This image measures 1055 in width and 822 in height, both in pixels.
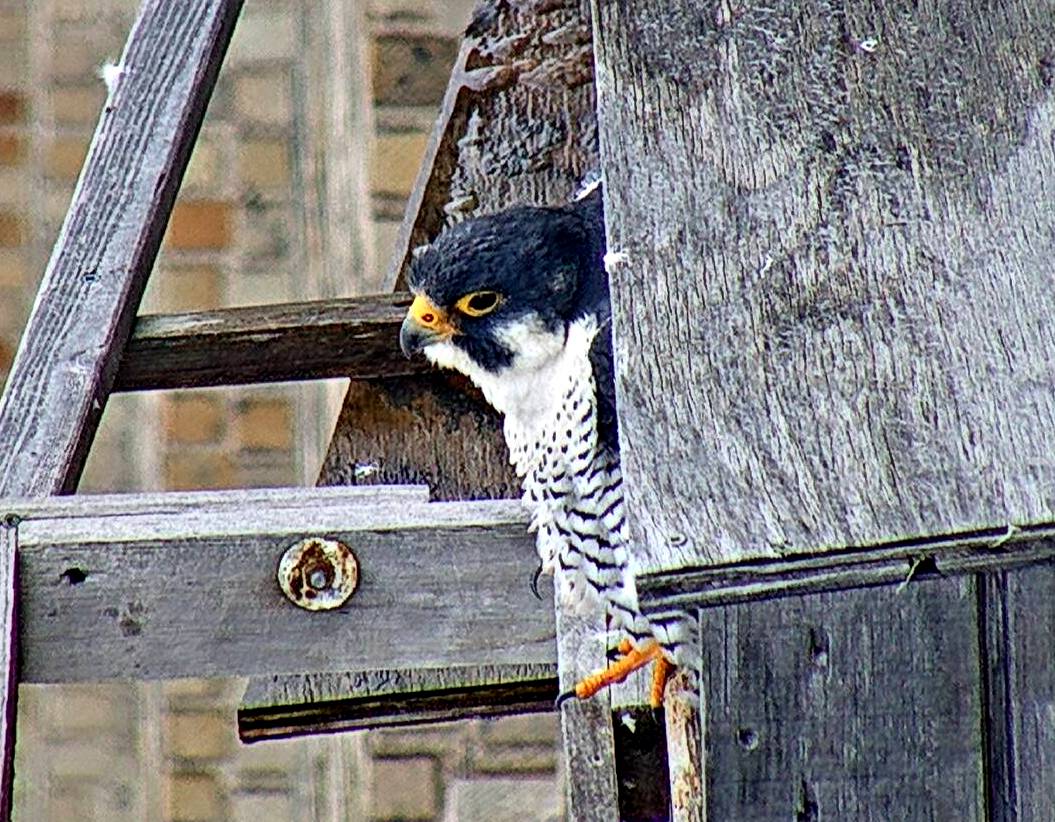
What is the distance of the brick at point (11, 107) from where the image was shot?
457 centimetres

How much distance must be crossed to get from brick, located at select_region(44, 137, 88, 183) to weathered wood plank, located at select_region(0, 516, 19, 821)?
9.10ft

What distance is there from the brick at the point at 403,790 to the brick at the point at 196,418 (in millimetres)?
869

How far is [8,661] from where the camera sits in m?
1.85

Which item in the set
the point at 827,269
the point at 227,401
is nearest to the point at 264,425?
the point at 227,401

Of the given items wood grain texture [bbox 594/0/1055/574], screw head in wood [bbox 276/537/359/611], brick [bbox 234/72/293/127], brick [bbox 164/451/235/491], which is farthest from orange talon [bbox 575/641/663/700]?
brick [bbox 234/72/293/127]

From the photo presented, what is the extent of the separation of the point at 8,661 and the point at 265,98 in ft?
8.56

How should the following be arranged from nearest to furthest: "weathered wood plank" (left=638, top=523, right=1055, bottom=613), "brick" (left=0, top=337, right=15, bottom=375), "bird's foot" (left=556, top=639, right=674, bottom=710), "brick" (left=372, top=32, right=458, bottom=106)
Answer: "weathered wood plank" (left=638, top=523, right=1055, bottom=613)
"bird's foot" (left=556, top=639, right=674, bottom=710)
"brick" (left=372, top=32, right=458, bottom=106)
"brick" (left=0, top=337, right=15, bottom=375)

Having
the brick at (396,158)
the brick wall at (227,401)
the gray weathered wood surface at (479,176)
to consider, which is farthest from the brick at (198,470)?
the gray weathered wood surface at (479,176)

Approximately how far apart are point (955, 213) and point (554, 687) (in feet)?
3.48

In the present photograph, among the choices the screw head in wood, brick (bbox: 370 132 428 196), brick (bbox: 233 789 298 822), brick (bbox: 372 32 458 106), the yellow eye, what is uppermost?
brick (bbox: 372 32 458 106)

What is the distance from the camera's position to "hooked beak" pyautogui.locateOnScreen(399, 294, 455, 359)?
2.35 meters

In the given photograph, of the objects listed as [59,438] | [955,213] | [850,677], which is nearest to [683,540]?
[850,677]

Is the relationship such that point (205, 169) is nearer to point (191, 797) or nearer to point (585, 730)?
point (191, 797)

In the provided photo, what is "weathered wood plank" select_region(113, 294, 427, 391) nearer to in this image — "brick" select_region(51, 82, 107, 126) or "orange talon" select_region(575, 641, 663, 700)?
"orange talon" select_region(575, 641, 663, 700)
